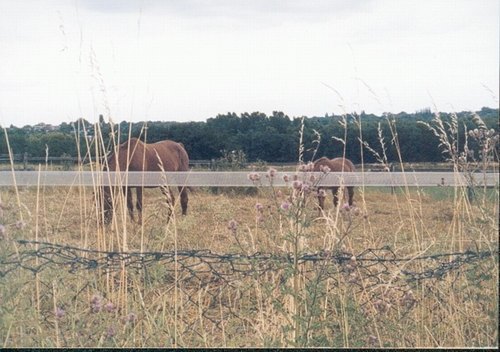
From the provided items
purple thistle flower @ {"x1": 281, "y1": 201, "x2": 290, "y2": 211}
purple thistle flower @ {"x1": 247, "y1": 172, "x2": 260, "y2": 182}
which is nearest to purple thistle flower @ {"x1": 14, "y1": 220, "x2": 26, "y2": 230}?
purple thistle flower @ {"x1": 247, "y1": 172, "x2": 260, "y2": 182}

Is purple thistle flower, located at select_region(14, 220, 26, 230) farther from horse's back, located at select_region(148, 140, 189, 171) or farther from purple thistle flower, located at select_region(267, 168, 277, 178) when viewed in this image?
horse's back, located at select_region(148, 140, 189, 171)

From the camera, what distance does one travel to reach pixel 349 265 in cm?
244

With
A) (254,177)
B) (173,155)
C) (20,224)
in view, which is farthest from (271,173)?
(173,155)

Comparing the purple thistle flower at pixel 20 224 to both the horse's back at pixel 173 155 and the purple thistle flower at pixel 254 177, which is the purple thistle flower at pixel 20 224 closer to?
the purple thistle flower at pixel 254 177

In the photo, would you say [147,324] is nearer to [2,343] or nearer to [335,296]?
[2,343]

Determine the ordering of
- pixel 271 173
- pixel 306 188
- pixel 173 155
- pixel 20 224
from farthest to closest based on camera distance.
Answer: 1. pixel 173 155
2. pixel 20 224
3. pixel 271 173
4. pixel 306 188

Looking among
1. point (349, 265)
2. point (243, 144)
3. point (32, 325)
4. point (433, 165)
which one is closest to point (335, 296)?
point (349, 265)

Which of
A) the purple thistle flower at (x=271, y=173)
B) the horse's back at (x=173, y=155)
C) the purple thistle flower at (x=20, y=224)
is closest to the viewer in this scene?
the purple thistle flower at (x=271, y=173)

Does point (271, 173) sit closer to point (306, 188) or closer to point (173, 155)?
point (306, 188)

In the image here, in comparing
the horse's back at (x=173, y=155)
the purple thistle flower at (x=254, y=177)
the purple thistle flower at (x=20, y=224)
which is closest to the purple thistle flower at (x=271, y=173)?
the purple thistle flower at (x=254, y=177)

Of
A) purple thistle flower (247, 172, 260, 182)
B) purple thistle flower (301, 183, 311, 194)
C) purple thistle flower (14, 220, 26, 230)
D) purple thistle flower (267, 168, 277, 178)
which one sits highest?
purple thistle flower (267, 168, 277, 178)

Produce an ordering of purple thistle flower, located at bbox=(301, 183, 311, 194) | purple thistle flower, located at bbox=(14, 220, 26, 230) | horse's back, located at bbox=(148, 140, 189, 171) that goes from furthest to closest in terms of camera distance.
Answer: horse's back, located at bbox=(148, 140, 189, 171)
purple thistle flower, located at bbox=(14, 220, 26, 230)
purple thistle flower, located at bbox=(301, 183, 311, 194)

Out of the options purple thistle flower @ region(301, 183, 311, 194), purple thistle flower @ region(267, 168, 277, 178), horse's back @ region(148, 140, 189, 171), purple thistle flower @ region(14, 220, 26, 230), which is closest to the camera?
purple thistle flower @ region(301, 183, 311, 194)

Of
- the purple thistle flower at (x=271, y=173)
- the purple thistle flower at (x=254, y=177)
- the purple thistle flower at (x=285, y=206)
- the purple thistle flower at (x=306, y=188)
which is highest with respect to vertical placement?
the purple thistle flower at (x=271, y=173)
